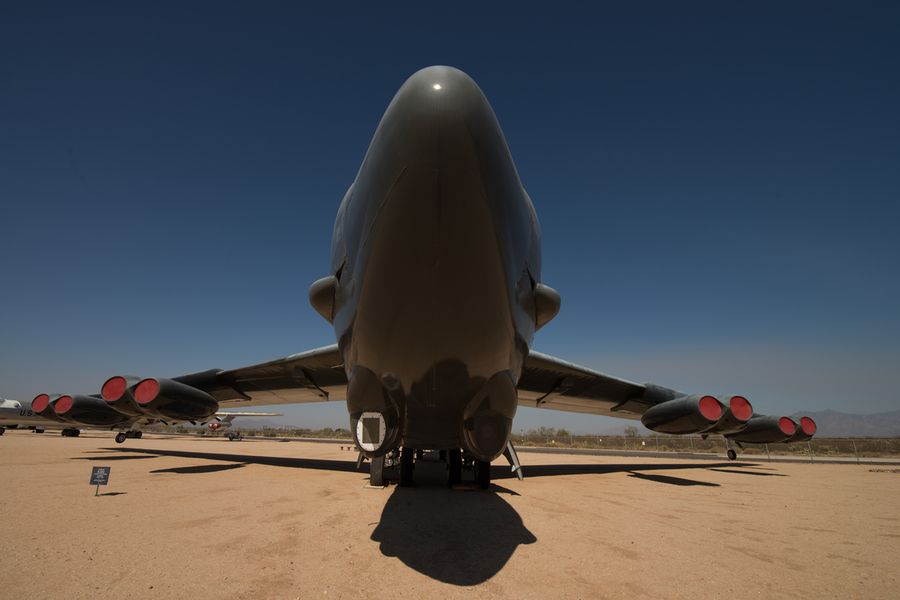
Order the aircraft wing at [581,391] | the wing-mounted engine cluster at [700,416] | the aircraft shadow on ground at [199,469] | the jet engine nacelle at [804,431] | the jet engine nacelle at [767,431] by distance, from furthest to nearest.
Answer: the jet engine nacelle at [804,431] < the jet engine nacelle at [767,431] < the aircraft wing at [581,391] < the aircraft shadow on ground at [199,469] < the wing-mounted engine cluster at [700,416]

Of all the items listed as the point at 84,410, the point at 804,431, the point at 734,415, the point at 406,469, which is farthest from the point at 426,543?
the point at 804,431

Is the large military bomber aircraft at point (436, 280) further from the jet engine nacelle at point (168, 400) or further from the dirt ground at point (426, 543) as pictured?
the jet engine nacelle at point (168, 400)

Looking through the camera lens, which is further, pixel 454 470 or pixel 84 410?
pixel 84 410

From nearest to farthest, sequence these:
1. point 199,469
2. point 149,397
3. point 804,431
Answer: point 149,397 → point 199,469 → point 804,431

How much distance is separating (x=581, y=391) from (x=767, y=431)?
22.4ft

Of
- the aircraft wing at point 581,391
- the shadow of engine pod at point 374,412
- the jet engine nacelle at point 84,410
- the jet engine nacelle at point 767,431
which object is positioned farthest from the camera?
the jet engine nacelle at point 767,431

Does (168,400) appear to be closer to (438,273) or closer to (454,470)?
(454,470)

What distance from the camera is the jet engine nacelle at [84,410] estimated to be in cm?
1141

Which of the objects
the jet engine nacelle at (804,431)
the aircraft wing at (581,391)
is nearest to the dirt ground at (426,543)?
the aircraft wing at (581,391)

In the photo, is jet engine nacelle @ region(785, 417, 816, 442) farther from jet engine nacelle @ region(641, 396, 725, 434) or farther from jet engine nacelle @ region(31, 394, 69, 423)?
jet engine nacelle @ region(31, 394, 69, 423)

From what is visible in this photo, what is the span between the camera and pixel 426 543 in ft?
13.3

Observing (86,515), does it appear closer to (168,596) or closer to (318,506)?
(318,506)

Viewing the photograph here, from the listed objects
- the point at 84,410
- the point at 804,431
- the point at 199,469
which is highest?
the point at 84,410

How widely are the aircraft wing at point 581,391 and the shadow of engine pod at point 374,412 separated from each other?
5952 millimetres
